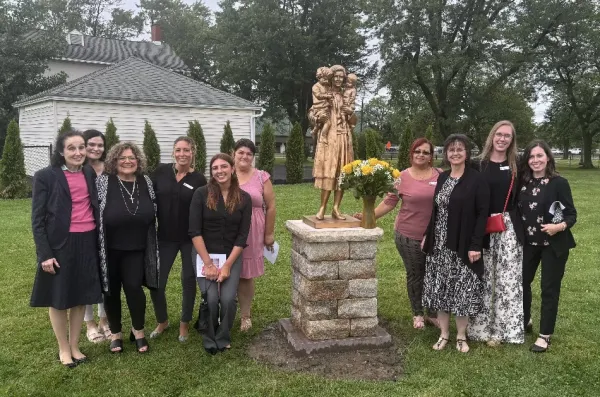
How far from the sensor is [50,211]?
12.1 ft

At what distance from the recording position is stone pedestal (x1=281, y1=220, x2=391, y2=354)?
4.14 m

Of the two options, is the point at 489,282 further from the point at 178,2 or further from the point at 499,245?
the point at 178,2

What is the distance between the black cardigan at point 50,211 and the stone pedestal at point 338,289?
185 cm

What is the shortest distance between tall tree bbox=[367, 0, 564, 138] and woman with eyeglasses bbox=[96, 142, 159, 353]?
22653 millimetres

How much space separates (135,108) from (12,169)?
438 cm

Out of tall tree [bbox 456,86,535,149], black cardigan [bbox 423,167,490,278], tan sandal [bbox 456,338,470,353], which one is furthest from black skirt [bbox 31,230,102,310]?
tall tree [bbox 456,86,535,149]

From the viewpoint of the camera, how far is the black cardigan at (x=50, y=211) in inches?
144

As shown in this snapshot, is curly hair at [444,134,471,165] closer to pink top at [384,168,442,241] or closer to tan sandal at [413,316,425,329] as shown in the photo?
pink top at [384,168,442,241]

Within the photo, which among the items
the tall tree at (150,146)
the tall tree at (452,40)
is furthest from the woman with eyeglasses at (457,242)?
the tall tree at (452,40)

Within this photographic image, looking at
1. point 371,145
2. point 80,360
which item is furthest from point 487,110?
point 80,360

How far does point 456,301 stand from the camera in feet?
13.6

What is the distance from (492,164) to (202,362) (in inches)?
116

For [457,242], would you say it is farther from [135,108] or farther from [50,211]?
[135,108]

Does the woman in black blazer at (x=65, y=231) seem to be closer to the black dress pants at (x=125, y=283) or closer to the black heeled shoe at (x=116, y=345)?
the black dress pants at (x=125, y=283)
